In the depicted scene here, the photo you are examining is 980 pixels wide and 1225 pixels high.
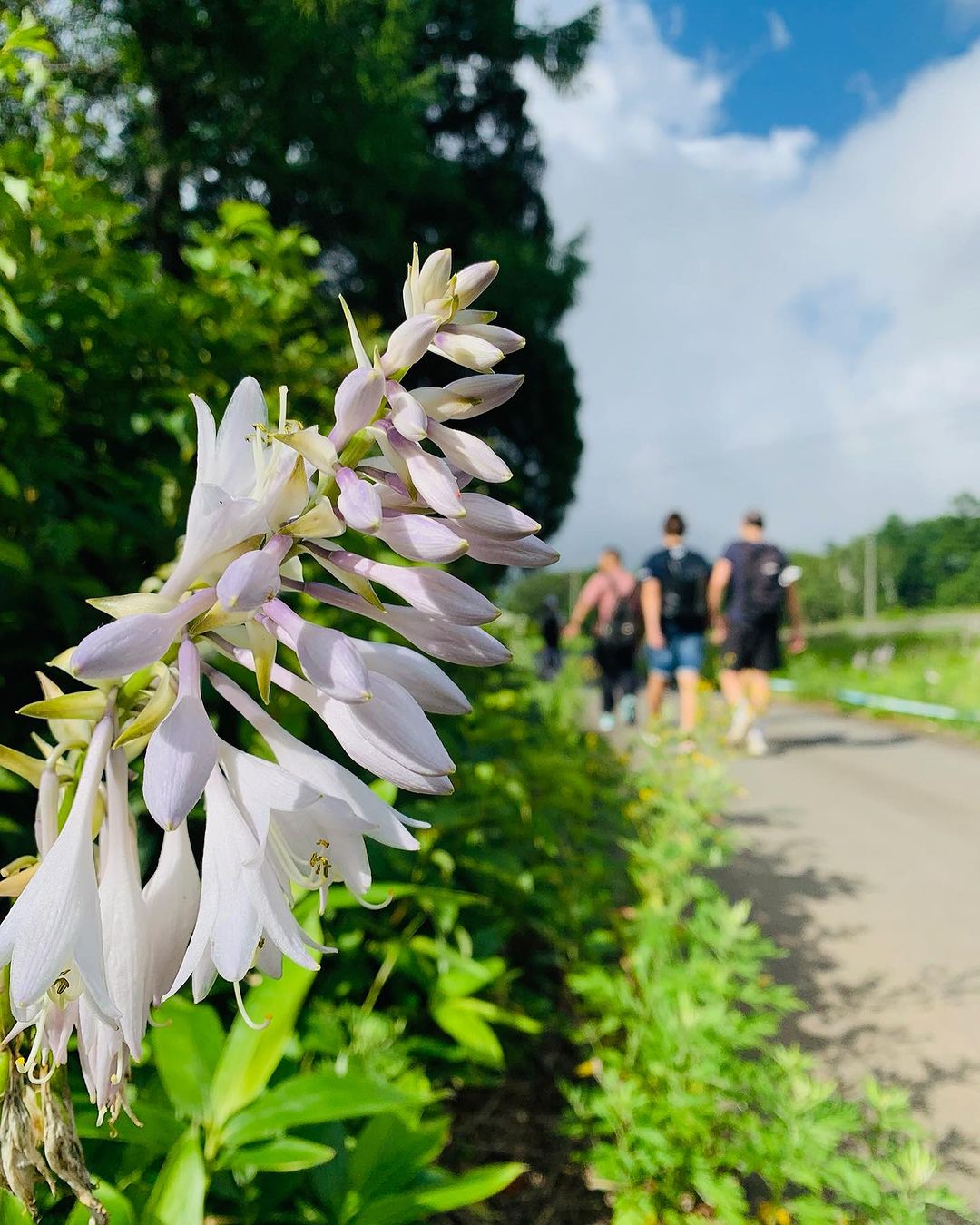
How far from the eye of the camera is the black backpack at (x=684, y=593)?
24.2ft

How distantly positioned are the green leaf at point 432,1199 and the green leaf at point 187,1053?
11.8 inches

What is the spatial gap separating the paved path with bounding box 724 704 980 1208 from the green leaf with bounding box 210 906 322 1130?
173cm

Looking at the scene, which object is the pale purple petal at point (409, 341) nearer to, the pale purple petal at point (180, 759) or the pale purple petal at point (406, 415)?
the pale purple petal at point (406, 415)

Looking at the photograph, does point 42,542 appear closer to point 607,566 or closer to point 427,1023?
point 427,1023

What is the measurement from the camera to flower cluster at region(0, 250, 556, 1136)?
72cm

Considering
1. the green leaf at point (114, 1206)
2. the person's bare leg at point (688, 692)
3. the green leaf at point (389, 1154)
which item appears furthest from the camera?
the person's bare leg at point (688, 692)

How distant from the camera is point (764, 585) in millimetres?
7512

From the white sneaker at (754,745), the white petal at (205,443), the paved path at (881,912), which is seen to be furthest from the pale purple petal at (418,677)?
the white sneaker at (754,745)

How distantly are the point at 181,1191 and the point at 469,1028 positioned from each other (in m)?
1.00

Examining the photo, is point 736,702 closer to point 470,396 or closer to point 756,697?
point 756,697

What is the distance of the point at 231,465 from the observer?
0.85m

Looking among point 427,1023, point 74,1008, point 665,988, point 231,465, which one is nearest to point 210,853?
point 74,1008

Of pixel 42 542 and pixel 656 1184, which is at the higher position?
pixel 42 542

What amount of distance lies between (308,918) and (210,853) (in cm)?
68
